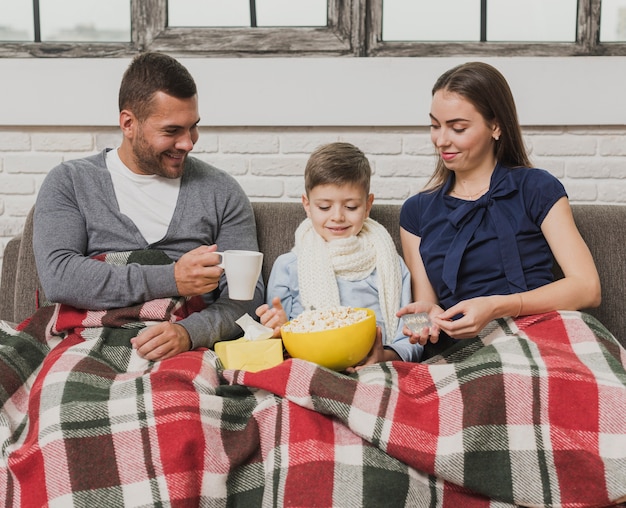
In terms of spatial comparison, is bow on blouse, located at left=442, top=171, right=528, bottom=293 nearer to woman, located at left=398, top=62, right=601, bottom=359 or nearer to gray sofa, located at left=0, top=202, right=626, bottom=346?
woman, located at left=398, top=62, right=601, bottom=359

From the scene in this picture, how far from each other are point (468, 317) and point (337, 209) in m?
0.48

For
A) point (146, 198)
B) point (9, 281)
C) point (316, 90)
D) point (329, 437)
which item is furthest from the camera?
point (316, 90)

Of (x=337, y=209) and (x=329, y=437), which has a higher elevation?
(x=337, y=209)

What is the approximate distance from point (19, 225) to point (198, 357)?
136 centimetres

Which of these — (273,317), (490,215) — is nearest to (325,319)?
(273,317)

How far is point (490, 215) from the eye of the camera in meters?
1.88

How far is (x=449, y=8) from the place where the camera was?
8.82 ft

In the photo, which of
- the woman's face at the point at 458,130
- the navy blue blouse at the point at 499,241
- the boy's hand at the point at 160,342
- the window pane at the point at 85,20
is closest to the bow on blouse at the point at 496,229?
the navy blue blouse at the point at 499,241

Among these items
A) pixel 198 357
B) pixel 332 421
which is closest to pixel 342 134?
pixel 198 357

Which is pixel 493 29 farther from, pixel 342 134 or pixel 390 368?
pixel 390 368

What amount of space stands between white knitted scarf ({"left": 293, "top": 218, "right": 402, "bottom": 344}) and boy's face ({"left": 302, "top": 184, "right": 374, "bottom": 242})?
26 millimetres

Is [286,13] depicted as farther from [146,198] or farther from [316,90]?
[146,198]

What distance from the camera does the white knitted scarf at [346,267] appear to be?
190cm

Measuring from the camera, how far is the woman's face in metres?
1.85
